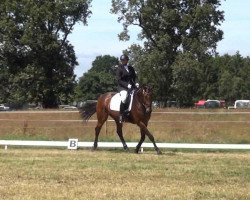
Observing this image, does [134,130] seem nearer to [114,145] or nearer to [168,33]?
[114,145]

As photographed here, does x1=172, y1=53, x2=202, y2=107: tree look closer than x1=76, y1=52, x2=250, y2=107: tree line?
Yes

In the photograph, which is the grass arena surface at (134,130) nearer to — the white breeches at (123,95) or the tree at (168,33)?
the white breeches at (123,95)

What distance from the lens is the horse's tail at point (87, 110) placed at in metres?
19.5

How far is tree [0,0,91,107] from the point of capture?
59.9m

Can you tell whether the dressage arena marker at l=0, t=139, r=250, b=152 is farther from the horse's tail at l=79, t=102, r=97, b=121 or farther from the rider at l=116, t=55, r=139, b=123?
the rider at l=116, t=55, r=139, b=123

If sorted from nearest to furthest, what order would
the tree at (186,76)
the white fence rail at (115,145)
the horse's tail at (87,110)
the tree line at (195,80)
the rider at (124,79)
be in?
the rider at (124,79), the white fence rail at (115,145), the horse's tail at (87,110), the tree at (186,76), the tree line at (195,80)

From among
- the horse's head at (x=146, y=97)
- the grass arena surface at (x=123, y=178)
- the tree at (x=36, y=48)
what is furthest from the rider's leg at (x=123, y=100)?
the tree at (x=36, y=48)

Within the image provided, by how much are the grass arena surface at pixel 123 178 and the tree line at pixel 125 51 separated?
39.9 metres

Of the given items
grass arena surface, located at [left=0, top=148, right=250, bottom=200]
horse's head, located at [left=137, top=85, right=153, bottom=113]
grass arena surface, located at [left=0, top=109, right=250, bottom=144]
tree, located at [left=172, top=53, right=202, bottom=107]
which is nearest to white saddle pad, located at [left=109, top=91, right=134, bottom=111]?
horse's head, located at [left=137, top=85, right=153, bottom=113]

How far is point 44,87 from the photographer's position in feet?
199

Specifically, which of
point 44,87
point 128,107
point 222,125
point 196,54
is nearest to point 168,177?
point 128,107

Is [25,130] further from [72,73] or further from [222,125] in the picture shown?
[72,73]

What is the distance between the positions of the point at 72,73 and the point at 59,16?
6.69 meters

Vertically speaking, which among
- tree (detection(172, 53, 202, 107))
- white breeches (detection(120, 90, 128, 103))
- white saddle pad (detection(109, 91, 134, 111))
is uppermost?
tree (detection(172, 53, 202, 107))
